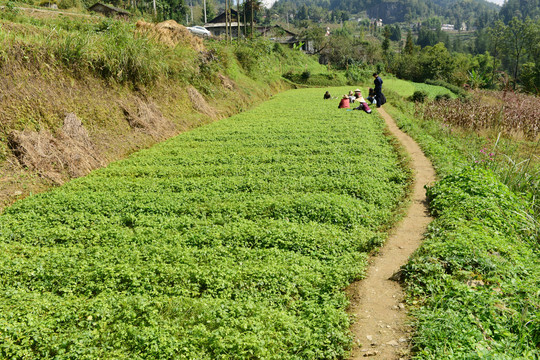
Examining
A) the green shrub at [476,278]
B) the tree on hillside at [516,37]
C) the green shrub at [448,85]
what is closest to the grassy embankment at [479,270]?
the green shrub at [476,278]

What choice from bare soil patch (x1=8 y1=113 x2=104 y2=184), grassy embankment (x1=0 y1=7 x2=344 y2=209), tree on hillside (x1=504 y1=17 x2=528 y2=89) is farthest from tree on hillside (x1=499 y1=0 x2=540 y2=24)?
Answer: bare soil patch (x1=8 y1=113 x2=104 y2=184)

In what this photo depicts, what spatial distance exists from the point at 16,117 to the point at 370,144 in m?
9.99

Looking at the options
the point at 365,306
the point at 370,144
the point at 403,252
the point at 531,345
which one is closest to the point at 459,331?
the point at 531,345

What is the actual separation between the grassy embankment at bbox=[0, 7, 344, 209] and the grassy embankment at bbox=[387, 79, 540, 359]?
28.0 feet

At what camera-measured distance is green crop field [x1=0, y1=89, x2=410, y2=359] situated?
15.4ft

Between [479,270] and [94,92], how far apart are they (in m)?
12.1

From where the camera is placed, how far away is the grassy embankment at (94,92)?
10.2 meters

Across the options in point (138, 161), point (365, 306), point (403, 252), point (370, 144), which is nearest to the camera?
point (365, 306)

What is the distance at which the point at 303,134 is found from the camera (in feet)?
48.5

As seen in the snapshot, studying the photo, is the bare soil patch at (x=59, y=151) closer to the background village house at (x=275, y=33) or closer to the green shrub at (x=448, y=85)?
the green shrub at (x=448, y=85)

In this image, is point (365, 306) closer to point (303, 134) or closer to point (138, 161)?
point (138, 161)

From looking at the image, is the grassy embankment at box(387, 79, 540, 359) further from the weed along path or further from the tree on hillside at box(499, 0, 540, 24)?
the tree on hillside at box(499, 0, 540, 24)

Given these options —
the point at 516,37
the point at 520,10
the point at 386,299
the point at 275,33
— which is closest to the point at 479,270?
the point at 386,299

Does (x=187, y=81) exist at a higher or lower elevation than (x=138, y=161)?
higher
